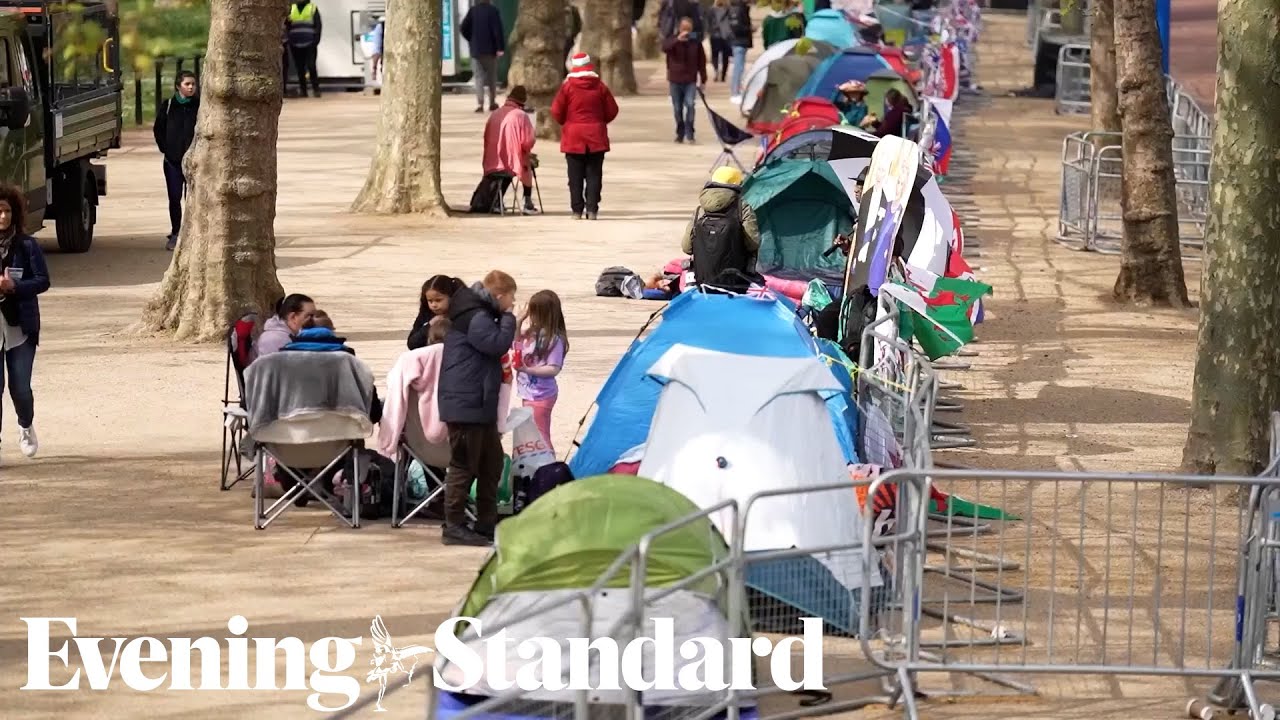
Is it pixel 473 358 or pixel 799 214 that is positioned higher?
pixel 473 358

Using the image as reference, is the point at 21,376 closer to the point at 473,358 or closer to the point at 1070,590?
the point at 473,358

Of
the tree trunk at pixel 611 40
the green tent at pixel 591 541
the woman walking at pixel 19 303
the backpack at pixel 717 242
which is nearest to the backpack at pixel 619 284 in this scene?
the backpack at pixel 717 242

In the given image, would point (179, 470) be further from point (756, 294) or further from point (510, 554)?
point (510, 554)

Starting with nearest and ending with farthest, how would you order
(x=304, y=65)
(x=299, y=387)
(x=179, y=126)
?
1. (x=299, y=387)
2. (x=179, y=126)
3. (x=304, y=65)

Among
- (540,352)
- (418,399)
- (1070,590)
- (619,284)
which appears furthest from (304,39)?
(1070,590)

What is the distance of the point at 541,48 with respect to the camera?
30.7m

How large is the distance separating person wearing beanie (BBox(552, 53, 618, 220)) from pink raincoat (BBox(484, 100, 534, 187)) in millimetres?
422

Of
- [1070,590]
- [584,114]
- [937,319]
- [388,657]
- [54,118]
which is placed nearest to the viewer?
[388,657]

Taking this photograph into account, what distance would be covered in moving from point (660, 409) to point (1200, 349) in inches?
153

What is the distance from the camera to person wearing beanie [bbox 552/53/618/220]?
2320cm

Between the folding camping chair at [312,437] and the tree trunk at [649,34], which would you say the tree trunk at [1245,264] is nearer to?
the folding camping chair at [312,437]

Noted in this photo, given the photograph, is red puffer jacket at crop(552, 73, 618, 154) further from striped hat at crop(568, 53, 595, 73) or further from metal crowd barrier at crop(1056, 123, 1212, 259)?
metal crowd barrier at crop(1056, 123, 1212, 259)

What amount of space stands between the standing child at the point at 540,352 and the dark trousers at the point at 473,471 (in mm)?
1117

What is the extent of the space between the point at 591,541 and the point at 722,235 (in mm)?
6602
